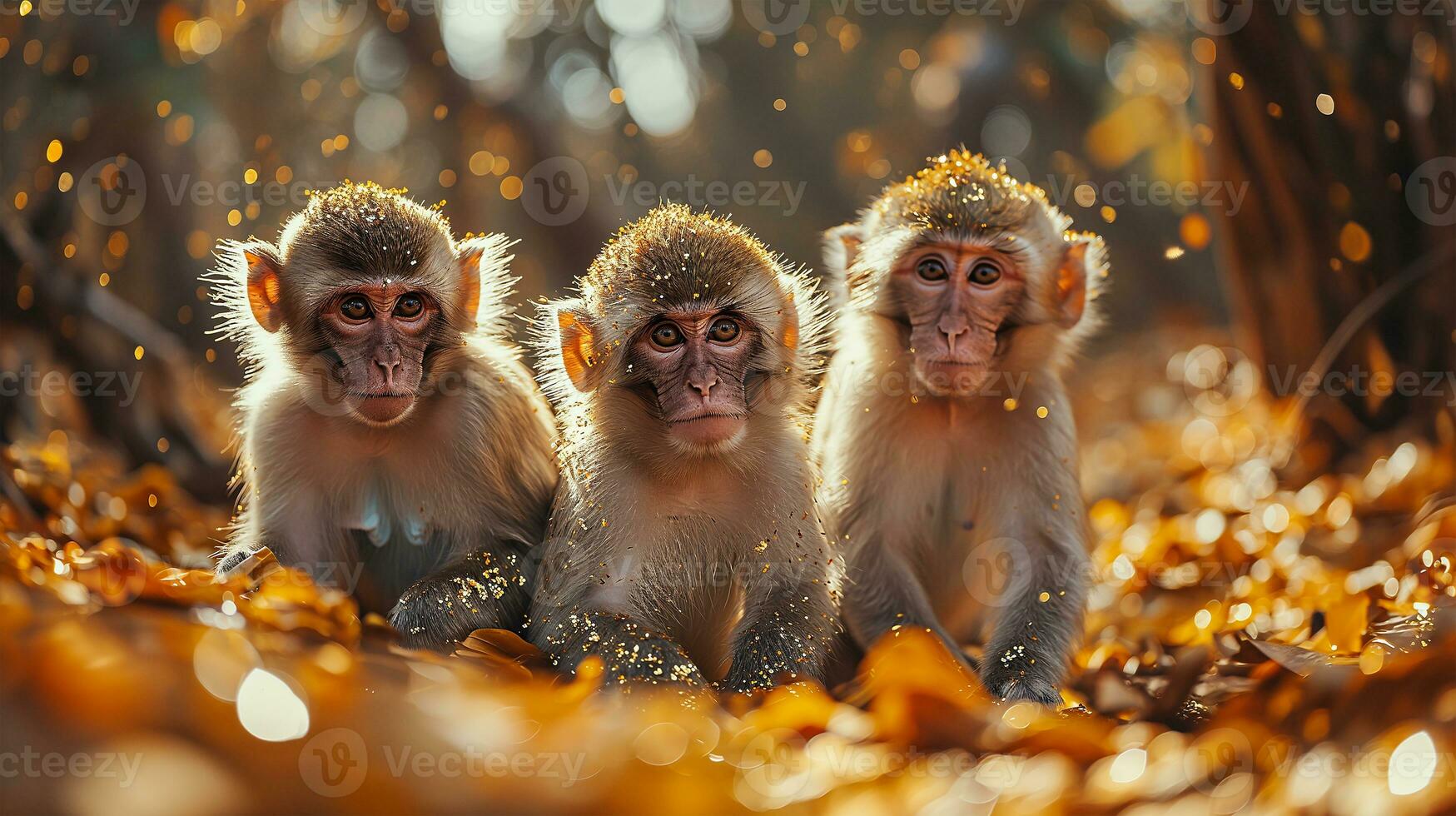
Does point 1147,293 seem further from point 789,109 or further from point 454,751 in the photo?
point 454,751

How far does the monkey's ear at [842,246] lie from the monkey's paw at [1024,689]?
4.87ft

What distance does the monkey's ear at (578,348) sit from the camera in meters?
3.05

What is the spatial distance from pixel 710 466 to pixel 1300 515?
8.66ft

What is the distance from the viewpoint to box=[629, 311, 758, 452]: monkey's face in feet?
9.39

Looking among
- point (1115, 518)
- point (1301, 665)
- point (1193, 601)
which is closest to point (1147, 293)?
point (1115, 518)

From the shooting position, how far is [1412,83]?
14.1 ft
